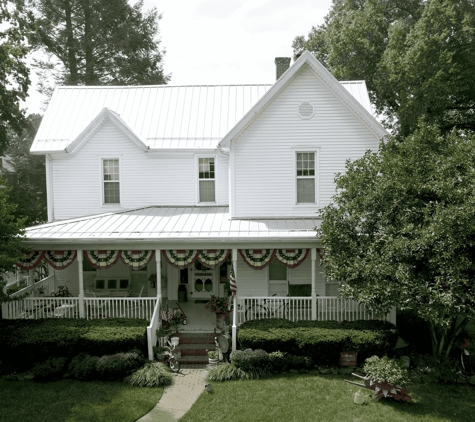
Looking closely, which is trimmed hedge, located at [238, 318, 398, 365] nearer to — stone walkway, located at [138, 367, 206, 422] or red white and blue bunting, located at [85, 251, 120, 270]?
stone walkway, located at [138, 367, 206, 422]

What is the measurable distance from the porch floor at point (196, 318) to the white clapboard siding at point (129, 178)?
4.37 meters

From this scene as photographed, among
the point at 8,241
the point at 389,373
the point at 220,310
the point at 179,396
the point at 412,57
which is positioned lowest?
the point at 179,396

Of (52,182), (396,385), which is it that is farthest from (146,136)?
(396,385)

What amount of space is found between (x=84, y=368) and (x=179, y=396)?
3.04 m

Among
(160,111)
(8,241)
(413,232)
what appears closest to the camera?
(413,232)

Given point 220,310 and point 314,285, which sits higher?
point 314,285

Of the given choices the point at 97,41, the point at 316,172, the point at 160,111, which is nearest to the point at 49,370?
the point at 316,172

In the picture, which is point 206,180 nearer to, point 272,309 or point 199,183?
point 199,183

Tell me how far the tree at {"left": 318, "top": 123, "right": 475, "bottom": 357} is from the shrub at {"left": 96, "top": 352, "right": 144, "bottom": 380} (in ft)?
21.4

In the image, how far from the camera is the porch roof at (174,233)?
1482 cm

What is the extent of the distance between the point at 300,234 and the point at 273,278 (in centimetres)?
317

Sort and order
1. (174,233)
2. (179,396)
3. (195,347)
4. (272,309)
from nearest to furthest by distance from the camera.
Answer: (179,396) < (195,347) < (174,233) < (272,309)

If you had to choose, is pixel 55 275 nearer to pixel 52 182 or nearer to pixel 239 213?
pixel 52 182

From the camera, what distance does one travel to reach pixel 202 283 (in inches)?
747
